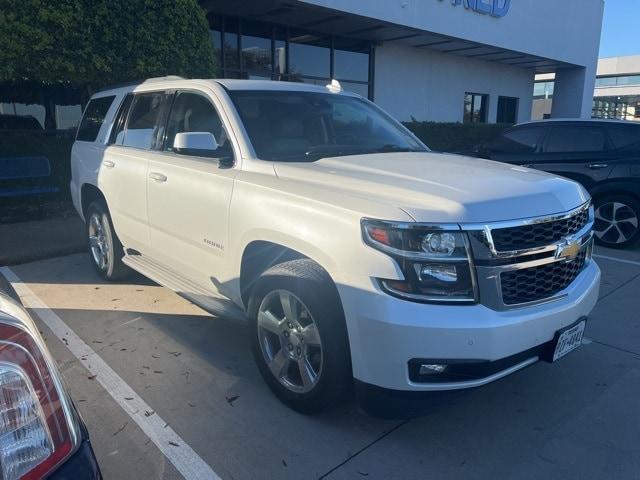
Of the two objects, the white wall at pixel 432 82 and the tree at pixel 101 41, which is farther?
the white wall at pixel 432 82

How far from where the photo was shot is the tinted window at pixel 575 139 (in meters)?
7.37

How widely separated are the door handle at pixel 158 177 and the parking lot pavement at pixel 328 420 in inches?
48.1

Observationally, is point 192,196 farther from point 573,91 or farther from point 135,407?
point 573,91

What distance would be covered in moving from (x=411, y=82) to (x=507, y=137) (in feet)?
32.9

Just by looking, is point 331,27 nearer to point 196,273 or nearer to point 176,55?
point 176,55

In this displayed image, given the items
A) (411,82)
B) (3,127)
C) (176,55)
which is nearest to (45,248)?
(176,55)

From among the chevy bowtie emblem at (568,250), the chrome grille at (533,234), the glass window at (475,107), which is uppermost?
the glass window at (475,107)

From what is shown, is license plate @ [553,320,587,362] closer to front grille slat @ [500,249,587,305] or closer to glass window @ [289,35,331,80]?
front grille slat @ [500,249,587,305]

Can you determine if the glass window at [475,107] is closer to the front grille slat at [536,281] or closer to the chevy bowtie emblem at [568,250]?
the chevy bowtie emblem at [568,250]

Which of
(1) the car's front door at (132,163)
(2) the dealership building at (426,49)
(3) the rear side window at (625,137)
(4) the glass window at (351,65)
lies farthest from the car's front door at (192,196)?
(4) the glass window at (351,65)

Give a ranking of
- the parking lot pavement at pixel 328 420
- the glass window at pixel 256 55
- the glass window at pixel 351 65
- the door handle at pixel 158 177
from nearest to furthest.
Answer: the parking lot pavement at pixel 328 420
the door handle at pixel 158 177
the glass window at pixel 256 55
the glass window at pixel 351 65

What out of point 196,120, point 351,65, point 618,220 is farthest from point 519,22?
point 196,120

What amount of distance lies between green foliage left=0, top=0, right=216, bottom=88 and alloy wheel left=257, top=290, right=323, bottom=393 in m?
6.15

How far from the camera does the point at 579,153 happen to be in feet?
24.4
